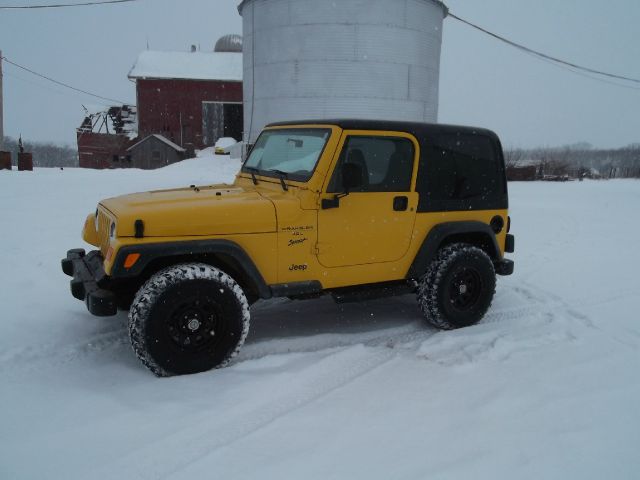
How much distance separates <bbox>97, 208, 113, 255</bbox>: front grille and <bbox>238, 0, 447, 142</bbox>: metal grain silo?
12.6 metres

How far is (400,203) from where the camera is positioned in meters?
4.63

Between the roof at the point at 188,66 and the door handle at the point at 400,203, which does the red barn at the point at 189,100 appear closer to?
the roof at the point at 188,66

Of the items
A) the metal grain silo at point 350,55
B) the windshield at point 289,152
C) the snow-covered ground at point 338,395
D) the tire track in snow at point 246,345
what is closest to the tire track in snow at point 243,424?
the snow-covered ground at point 338,395

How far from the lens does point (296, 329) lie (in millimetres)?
4848

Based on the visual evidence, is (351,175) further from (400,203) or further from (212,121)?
(212,121)

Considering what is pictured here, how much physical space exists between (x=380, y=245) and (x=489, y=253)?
1.48 meters

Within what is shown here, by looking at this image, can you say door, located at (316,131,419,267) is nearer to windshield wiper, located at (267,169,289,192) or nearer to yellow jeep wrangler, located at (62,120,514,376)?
yellow jeep wrangler, located at (62,120,514,376)

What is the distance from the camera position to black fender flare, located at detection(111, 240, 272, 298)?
142 inches

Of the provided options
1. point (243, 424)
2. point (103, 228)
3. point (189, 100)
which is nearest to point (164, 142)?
point (189, 100)

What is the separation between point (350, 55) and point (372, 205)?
12676 millimetres

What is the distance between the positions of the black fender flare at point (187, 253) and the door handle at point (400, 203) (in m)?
1.36

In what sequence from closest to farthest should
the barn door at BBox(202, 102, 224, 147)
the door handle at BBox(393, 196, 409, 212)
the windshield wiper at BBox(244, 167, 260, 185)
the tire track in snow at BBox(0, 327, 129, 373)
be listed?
the tire track in snow at BBox(0, 327, 129, 373) → the door handle at BBox(393, 196, 409, 212) → the windshield wiper at BBox(244, 167, 260, 185) → the barn door at BBox(202, 102, 224, 147)

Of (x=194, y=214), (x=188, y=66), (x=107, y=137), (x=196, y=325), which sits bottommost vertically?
(x=196, y=325)

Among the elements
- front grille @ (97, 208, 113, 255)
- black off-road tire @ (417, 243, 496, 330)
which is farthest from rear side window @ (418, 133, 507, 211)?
front grille @ (97, 208, 113, 255)
